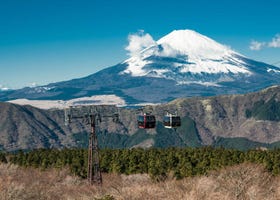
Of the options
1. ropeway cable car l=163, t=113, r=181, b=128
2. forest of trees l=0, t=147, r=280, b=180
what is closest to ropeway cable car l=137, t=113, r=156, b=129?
ropeway cable car l=163, t=113, r=181, b=128

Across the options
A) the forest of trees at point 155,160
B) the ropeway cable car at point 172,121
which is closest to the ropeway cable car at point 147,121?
the ropeway cable car at point 172,121

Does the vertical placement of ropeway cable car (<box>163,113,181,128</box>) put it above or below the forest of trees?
A: above

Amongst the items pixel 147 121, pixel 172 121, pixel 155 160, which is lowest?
pixel 155 160

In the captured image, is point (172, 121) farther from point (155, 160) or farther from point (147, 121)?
point (155, 160)

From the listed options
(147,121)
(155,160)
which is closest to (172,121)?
(147,121)

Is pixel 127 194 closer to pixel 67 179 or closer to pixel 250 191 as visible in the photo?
pixel 250 191

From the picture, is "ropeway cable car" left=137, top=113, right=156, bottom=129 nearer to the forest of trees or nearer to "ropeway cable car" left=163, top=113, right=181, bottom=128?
"ropeway cable car" left=163, top=113, right=181, bottom=128

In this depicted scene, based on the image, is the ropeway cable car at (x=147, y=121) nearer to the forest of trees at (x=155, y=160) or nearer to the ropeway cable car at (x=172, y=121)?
the ropeway cable car at (x=172, y=121)

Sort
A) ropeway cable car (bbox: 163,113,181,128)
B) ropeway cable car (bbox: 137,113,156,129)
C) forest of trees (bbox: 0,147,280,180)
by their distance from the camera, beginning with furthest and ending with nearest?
forest of trees (bbox: 0,147,280,180) < ropeway cable car (bbox: 137,113,156,129) < ropeway cable car (bbox: 163,113,181,128)
